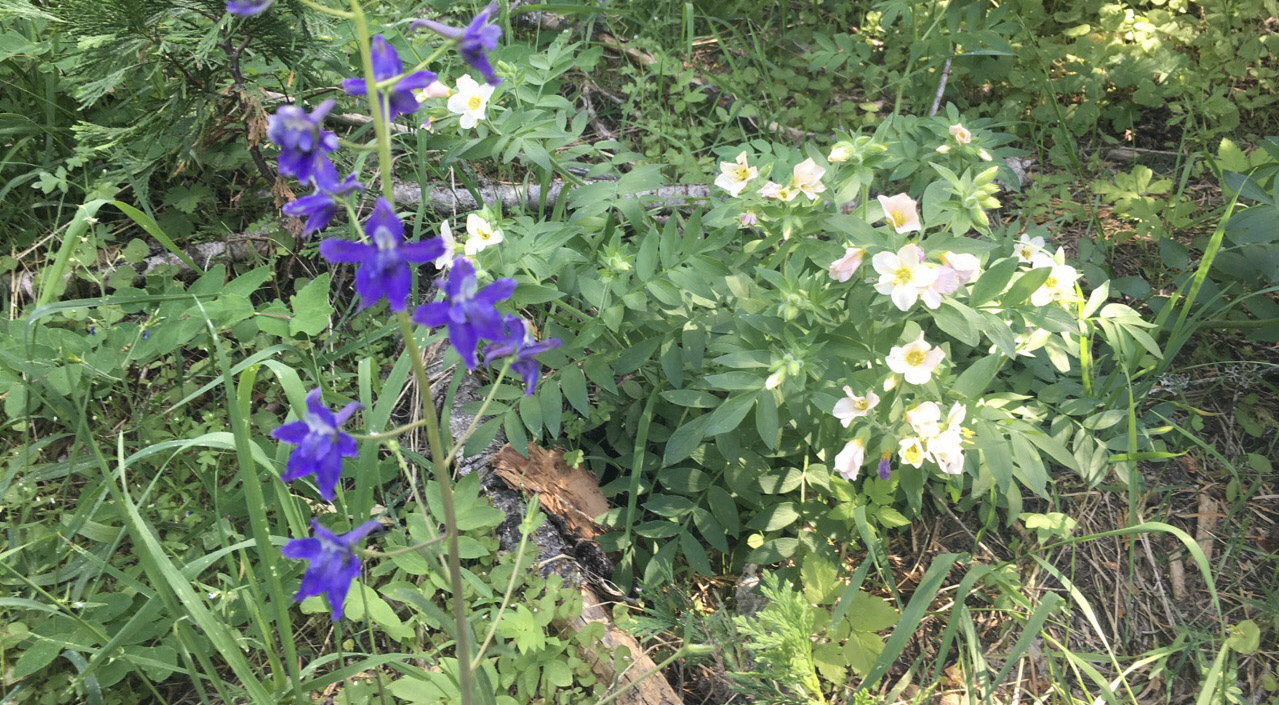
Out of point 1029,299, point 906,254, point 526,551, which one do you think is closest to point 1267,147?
point 1029,299

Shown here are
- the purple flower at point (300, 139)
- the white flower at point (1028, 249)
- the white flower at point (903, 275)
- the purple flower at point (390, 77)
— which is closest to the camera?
the purple flower at point (300, 139)

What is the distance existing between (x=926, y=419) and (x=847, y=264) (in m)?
0.42

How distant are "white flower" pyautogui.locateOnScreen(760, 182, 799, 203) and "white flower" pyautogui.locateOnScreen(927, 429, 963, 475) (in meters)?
0.72

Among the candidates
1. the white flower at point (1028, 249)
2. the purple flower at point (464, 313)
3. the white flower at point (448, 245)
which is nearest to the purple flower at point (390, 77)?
the purple flower at point (464, 313)

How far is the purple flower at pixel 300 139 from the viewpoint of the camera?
3.41ft

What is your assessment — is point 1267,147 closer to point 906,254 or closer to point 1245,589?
point 1245,589

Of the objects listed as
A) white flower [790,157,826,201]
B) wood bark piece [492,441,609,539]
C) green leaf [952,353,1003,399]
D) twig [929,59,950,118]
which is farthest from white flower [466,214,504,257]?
twig [929,59,950,118]

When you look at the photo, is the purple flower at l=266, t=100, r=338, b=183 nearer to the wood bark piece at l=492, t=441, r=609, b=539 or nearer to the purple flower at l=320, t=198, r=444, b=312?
the purple flower at l=320, t=198, r=444, b=312

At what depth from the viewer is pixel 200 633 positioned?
2.09m

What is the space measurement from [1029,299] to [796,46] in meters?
2.46

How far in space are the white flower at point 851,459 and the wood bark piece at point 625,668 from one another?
2.17 ft

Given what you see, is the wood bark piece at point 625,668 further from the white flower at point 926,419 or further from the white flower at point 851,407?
the white flower at point 926,419

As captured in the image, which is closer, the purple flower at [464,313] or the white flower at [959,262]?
the purple flower at [464,313]

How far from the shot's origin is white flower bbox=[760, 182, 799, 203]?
2240 mm
